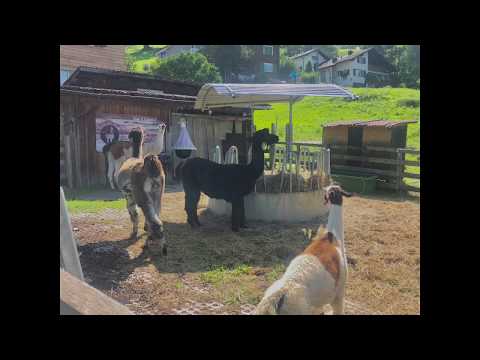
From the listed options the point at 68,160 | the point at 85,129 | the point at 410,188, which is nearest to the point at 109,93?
the point at 85,129

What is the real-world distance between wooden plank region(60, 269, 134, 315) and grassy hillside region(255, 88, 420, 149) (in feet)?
88.6

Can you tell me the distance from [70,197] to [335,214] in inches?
363

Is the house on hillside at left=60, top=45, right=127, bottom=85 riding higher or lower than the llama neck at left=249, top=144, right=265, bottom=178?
higher

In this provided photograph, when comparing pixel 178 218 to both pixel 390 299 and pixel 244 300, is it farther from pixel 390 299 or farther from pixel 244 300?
pixel 390 299

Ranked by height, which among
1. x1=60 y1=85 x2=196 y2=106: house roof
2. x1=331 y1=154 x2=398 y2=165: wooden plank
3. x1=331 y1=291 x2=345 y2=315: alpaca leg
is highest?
x1=60 y1=85 x2=196 y2=106: house roof

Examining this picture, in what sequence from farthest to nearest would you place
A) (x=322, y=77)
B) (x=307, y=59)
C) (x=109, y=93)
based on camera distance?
(x=307, y=59) < (x=322, y=77) < (x=109, y=93)

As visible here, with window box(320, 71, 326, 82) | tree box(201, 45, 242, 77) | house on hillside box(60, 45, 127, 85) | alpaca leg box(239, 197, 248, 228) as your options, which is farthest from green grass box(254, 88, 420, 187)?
window box(320, 71, 326, 82)

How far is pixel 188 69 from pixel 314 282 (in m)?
42.5

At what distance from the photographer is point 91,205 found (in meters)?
10.6

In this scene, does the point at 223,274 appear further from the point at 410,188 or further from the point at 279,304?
the point at 410,188

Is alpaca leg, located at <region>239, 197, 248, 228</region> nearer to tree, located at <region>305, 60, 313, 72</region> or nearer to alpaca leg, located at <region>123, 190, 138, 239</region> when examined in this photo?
alpaca leg, located at <region>123, 190, 138, 239</region>

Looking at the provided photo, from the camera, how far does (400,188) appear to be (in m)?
12.9

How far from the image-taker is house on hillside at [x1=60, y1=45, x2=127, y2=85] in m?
26.8

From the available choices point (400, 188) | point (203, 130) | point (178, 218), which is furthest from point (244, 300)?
point (203, 130)
